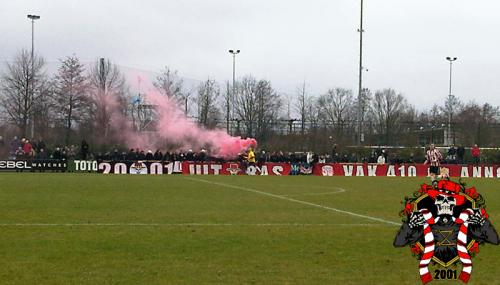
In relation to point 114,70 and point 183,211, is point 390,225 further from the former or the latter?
point 114,70

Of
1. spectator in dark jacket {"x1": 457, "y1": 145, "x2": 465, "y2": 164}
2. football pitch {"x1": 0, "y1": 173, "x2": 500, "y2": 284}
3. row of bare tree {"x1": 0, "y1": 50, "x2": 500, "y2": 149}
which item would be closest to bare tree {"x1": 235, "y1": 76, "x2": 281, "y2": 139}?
row of bare tree {"x1": 0, "y1": 50, "x2": 500, "y2": 149}

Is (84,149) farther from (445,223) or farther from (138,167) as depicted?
(445,223)

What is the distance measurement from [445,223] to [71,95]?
52633 mm

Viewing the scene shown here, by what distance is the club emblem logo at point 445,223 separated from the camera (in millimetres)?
7441

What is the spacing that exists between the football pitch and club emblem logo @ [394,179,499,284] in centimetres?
110

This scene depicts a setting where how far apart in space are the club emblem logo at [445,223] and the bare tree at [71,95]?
49504 mm

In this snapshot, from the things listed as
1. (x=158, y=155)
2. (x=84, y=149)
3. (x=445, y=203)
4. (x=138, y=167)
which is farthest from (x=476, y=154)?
(x=445, y=203)

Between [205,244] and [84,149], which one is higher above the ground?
[84,149]

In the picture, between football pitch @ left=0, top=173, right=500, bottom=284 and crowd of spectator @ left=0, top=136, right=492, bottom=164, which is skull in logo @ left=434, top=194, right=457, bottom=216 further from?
crowd of spectator @ left=0, top=136, right=492, bottom=164

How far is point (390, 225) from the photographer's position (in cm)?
1524

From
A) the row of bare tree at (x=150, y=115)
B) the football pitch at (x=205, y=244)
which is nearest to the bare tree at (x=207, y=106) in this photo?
the row of bare tree at (x=150, y=115)

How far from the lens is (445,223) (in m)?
7.56

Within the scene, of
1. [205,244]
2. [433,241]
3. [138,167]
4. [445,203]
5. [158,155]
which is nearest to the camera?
[445,203]

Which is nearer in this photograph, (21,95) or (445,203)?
(445,203)
